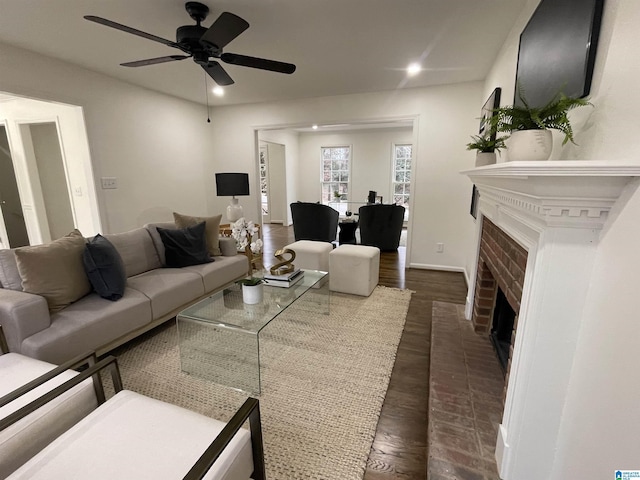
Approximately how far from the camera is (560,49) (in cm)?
128

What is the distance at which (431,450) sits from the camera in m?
1.33

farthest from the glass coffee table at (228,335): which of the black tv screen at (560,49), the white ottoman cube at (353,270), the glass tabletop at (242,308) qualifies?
the black tv screen at (560,49)

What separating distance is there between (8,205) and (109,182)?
75.3 inches

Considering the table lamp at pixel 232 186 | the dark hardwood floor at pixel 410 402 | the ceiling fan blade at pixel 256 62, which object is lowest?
the dark hardwood floor at pixel 410 402

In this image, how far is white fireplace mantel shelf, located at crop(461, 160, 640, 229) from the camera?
81cm

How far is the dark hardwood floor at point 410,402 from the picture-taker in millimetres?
1418

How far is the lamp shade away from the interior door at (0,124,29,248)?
9.27 ft

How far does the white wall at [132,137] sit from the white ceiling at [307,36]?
195 millimetres

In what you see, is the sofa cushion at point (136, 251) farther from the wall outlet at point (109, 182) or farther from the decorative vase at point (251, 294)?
the wall outlet at point (109, 182)

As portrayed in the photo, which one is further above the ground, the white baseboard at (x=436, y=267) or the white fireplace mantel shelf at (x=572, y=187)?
the white fireplace mantel shelf at (x=572, y=187)

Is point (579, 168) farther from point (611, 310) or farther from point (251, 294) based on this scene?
point (251, 294)

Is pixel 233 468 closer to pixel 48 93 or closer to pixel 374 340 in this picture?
pixel 374 340

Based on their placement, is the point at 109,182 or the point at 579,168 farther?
the point at 109,182

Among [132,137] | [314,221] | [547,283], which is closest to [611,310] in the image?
[547,283]
